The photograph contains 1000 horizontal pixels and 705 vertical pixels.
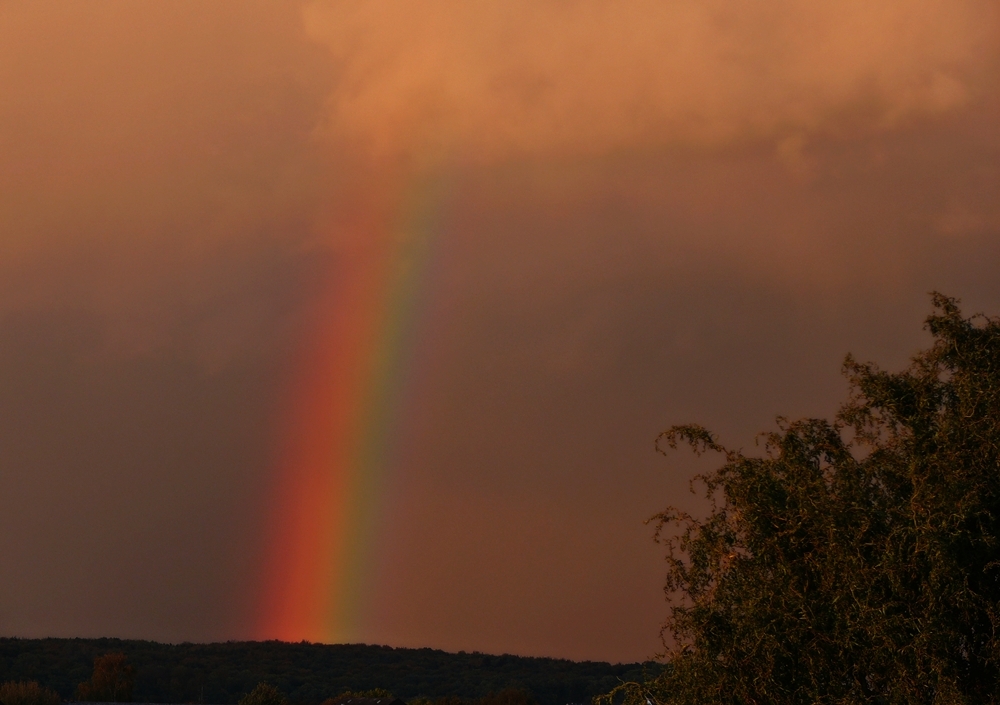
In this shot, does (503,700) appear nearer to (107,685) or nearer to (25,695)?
(25,695)

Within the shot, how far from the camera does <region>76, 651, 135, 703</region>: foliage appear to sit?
571 ft

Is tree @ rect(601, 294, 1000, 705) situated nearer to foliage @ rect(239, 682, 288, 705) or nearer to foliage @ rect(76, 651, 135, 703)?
foliage @ rect(239, 682, 288, 705)

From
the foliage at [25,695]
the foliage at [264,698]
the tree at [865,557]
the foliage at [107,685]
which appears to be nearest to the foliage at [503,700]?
the foliage at [264,698]

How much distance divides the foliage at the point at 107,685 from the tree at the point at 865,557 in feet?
522

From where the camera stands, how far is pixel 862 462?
96.7ft

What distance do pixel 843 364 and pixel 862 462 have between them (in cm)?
251

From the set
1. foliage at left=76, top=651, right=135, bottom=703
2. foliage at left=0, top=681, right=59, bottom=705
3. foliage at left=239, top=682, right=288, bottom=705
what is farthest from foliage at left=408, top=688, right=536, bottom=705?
foliage at left=76, top=651, right=135, bottom=703

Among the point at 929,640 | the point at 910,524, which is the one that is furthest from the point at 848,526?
the point at 929,640

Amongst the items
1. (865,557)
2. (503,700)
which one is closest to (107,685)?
(503,700)

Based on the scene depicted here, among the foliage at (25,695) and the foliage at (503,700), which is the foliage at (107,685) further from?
the foliage at (503,700)

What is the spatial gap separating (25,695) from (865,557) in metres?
135

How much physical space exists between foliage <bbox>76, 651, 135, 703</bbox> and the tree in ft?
522

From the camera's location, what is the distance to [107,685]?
176 meters

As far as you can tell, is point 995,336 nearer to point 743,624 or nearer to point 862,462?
point 862,462
